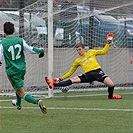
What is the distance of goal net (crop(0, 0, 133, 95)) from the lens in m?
16.9

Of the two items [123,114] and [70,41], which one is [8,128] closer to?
[123,114]

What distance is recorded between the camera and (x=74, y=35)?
18203 millimetres

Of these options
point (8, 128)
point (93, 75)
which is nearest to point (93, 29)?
point (93, 75)

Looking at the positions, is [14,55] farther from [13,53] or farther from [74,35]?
[74,35]

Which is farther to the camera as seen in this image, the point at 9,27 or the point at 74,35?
the point at 74,35

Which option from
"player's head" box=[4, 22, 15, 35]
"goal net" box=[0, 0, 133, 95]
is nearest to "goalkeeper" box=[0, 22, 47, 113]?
"player's head" box=[4, 22, 15, 35]

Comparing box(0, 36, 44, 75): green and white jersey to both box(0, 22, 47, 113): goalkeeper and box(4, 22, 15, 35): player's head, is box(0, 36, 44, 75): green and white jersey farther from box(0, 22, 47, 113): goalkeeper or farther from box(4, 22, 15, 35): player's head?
box(4, 22, 15, 35): player's head

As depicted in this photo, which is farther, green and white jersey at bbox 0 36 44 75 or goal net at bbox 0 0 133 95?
goal net at bbox 0 0 133 95

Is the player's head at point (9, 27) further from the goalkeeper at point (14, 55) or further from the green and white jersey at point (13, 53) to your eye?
the green and white jersey at point (13, 53)

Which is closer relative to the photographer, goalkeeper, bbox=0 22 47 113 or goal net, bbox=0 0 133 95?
goalkeeper, bbox=0 22 47 113

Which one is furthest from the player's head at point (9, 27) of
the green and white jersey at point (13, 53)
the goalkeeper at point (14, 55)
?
the green and white jersey at point (13, 53)

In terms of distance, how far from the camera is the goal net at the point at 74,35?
665 inches

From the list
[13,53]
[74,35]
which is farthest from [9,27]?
[74,35]

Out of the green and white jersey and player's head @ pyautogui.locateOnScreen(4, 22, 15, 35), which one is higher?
player's head @ pyautogui.locateOnScreen(4, 22, 15, 35)
